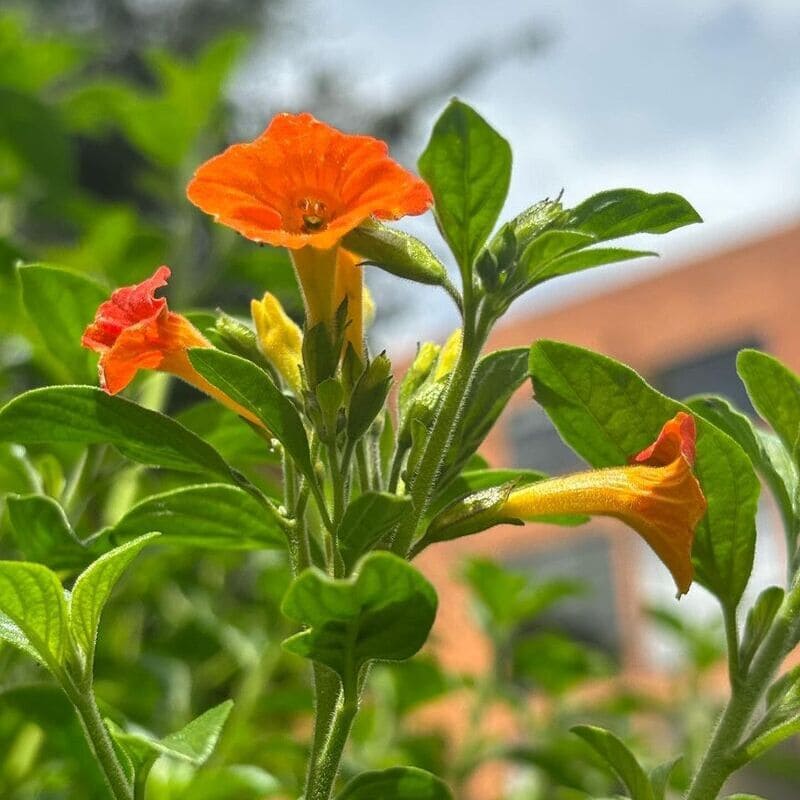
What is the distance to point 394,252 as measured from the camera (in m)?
0.74

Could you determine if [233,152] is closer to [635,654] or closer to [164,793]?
[164,793]

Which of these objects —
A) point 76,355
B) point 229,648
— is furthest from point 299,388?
point 229,648

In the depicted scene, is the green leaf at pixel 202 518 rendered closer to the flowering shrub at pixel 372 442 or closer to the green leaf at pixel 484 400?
the flowering shrub at pixel 372 442

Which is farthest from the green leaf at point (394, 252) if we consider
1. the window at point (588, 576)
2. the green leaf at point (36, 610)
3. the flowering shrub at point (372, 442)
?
the window at point (588, 576)

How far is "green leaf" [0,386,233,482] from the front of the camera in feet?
2.64

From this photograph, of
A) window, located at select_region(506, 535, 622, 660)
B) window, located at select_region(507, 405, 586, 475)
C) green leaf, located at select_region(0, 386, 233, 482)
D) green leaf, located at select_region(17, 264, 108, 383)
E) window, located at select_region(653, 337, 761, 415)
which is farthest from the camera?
window, located at select_region(507, 405, 586, 475)

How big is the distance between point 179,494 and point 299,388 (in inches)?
5.0

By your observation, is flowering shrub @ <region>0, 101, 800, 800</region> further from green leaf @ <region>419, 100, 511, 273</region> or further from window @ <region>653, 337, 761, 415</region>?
window @ <region>653, 337, 761, 415</region>

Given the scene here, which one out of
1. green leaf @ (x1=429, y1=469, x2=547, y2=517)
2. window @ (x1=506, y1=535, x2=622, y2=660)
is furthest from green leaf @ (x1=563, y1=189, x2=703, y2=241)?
window @ (x1=506, y1=535, x2=622, y2=660)

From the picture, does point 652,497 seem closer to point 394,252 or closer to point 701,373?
point 394,252

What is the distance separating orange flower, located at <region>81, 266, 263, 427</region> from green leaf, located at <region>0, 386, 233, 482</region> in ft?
0.07

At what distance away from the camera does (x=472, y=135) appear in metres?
0.74

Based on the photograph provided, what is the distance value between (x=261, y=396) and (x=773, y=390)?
0.46 m

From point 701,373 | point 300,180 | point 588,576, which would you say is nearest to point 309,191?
point 300,180
